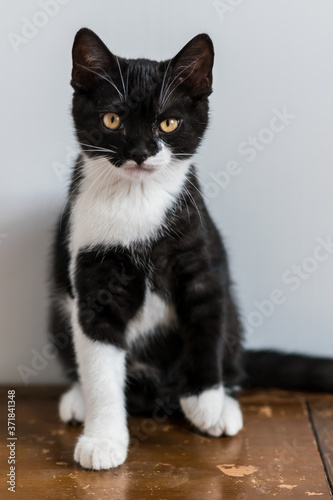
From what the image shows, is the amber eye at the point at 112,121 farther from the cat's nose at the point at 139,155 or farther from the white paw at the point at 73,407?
the white paw at the point at 73,407

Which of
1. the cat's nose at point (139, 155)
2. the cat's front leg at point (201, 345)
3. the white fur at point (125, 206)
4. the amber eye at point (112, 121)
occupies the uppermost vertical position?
the amber eye at point (112, 121)

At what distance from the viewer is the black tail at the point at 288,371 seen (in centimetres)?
170

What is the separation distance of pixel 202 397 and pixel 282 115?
0.82m

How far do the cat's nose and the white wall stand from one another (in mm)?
489

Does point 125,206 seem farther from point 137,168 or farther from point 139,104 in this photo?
point 139,104

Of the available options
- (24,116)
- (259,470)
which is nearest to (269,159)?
(24,116)

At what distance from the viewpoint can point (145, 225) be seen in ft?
4.53

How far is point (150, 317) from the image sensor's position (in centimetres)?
147

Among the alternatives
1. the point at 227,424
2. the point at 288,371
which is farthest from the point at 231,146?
the point at 227,424

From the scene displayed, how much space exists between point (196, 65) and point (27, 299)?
0.88 meters

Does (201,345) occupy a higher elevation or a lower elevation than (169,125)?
lower

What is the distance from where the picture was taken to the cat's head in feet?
4.21

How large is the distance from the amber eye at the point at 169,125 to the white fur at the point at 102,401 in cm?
49

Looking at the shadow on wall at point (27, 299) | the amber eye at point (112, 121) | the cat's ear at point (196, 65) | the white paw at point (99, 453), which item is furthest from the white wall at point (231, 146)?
the white paw at point (99, 453)
